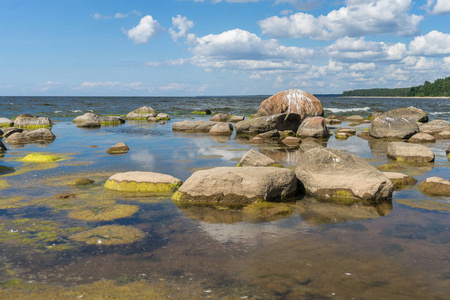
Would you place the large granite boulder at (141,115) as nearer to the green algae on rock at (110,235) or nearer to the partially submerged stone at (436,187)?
the partially submerged stone at (436,187)

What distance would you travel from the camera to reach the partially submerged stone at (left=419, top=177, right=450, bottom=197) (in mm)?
8363

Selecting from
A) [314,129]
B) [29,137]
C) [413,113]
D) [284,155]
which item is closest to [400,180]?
[284,155]

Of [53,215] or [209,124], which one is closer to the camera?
[53,215]

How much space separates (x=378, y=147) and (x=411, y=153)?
3.87m

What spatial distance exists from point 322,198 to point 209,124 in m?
16.2

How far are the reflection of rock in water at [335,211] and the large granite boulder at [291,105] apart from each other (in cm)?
1676

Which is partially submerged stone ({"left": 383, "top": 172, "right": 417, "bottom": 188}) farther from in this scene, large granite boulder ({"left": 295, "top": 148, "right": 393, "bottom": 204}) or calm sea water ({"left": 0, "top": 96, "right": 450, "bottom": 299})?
large granite boulder ({"left": 295, "top": 148, "right": 393, "bottom": 204})

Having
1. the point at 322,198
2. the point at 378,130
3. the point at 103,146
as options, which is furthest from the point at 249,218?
the point at 378,130

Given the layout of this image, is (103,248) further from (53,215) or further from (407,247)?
(407,247)

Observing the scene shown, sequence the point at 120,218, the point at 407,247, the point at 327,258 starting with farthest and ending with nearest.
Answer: the point at 120,218, the point at 407,247, the point at 327,258

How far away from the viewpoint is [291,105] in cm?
2434

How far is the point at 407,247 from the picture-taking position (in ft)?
18.0

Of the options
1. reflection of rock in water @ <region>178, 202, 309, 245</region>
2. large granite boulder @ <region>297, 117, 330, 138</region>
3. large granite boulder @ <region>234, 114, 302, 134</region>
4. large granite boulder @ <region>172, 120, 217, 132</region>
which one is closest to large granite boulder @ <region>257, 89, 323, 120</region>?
large granite boulder @ <region>234, 114, 302, 134</region>

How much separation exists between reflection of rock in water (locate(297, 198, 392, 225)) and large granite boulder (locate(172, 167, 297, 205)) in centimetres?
67
